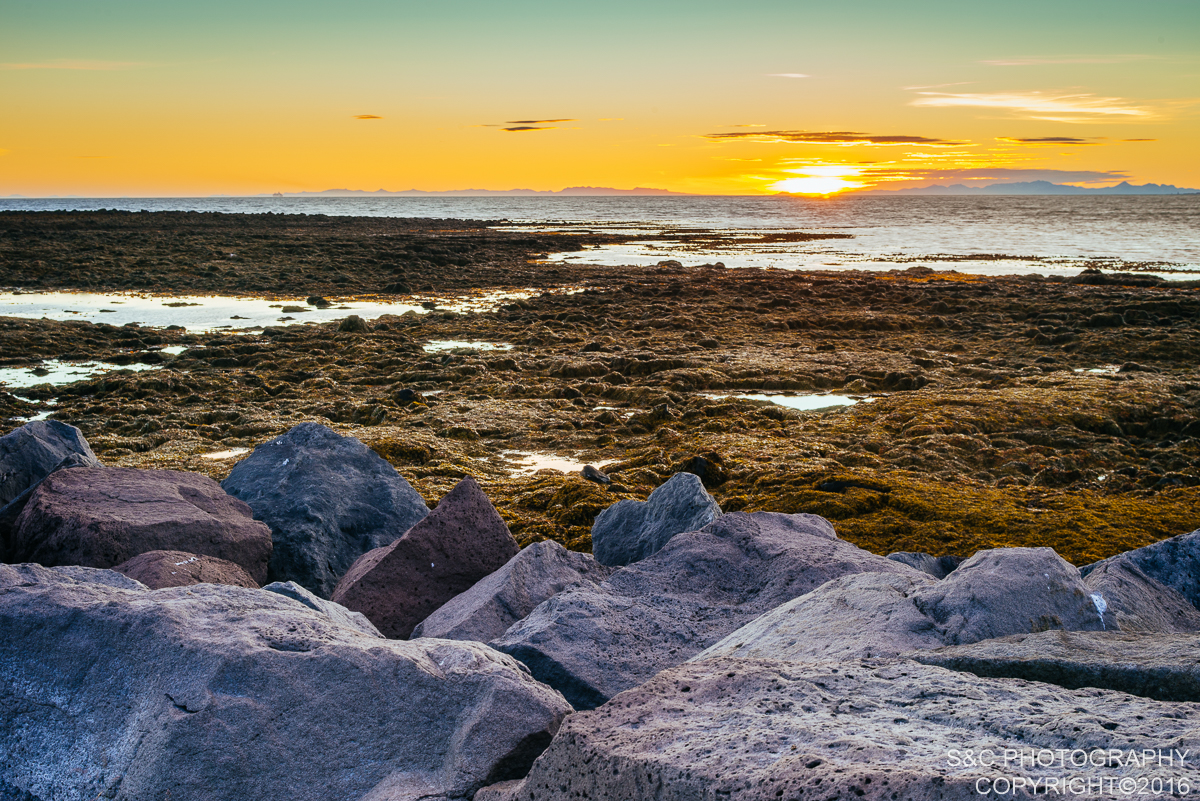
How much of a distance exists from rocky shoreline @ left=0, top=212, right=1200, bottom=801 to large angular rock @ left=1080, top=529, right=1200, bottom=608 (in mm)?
15

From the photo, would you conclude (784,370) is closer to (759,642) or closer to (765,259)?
(759,642)

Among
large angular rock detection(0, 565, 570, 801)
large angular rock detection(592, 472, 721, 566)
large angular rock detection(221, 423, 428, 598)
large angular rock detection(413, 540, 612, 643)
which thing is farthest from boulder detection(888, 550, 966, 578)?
large angular rock detection(221, 423, 428, 598)

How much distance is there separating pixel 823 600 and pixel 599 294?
18235 mm

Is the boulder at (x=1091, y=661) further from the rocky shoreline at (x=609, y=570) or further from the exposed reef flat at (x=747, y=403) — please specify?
the exposed reef flat at (x=747, y=403)

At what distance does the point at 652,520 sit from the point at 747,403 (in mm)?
5451

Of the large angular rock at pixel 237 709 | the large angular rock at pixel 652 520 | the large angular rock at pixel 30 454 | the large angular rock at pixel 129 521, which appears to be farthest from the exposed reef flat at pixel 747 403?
the large angular rock at pixel 237 709

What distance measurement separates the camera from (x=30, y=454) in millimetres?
5414

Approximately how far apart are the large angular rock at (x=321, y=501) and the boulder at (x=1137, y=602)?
4.01m

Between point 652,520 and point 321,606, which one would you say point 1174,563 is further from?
point 321,606

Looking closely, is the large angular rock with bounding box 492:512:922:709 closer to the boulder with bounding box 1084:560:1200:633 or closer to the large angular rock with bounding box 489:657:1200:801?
the boulder with bounding box 1084:560:1200:633

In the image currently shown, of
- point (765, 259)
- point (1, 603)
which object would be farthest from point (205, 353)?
point (765, 259)

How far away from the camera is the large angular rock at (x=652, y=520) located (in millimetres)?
5184

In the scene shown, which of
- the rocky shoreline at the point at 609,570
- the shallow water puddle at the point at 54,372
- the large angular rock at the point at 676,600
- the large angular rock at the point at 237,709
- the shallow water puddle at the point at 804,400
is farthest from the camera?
the shallow water puddle at the point at 54,372

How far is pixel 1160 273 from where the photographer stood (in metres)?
26.2
